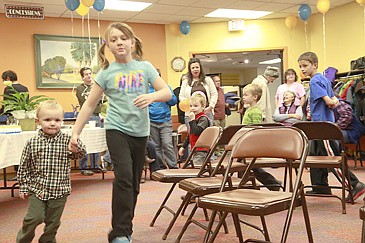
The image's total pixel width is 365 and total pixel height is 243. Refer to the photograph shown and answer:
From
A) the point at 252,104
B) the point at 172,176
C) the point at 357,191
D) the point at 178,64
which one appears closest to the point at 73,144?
A: the point at 172,176

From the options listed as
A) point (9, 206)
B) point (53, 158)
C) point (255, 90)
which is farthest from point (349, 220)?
point (9, 206)

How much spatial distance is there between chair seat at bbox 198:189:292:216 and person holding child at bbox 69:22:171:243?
0.56m

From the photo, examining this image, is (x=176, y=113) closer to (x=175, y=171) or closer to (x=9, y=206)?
(x=9, y=206)

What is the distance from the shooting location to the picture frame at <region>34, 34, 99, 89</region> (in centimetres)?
818

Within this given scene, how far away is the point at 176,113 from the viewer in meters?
9.43

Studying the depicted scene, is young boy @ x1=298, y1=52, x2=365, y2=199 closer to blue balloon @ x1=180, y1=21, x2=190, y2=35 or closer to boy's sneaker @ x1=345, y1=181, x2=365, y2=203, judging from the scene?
boy's sneaker @ x1=345, y1=181, x2=365, y2=203

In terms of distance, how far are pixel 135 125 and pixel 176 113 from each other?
22.3 ft

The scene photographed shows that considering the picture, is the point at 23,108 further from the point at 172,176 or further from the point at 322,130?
the point at 322,130

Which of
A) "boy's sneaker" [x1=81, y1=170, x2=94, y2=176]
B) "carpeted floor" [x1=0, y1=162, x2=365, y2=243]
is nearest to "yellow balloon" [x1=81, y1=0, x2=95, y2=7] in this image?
"boy's sneaker" [x1=81, y1=170, x2=94, y2=176]

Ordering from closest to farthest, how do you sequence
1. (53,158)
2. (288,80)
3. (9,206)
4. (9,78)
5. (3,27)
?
(53,158), (9,206), (9,78), (288,80), (3,27)

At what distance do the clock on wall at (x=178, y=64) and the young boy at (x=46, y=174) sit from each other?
6.91m

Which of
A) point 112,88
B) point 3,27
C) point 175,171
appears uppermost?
point 3,27

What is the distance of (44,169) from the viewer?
2.52 m

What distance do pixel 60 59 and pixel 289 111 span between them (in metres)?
4.30
